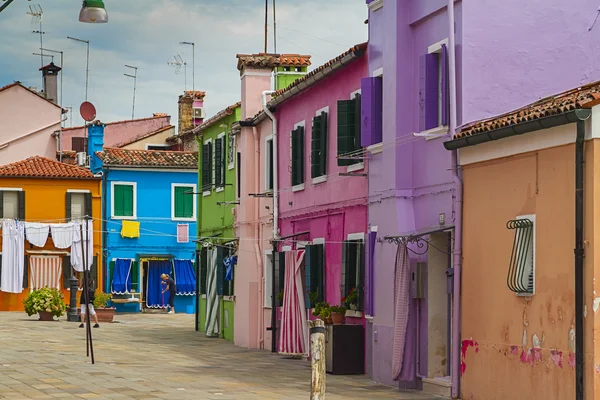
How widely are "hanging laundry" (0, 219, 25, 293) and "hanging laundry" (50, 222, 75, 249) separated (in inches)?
51.3

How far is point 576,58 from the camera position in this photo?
1795 cm

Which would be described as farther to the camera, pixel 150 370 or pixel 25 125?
pixel 25 125

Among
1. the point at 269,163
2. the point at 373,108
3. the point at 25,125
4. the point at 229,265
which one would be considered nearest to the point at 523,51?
the point at 373,108

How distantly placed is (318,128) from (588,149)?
11425 mm

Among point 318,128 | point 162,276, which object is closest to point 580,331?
point 318,128

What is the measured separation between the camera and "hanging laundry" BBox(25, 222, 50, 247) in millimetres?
48344

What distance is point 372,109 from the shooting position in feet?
66.6

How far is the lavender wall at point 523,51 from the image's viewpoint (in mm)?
17188

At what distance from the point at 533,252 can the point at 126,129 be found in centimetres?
4707

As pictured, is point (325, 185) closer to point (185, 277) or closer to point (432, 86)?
point (432, 86)

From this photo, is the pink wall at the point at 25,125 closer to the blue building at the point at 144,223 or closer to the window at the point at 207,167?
the blue building at the point at 144,223

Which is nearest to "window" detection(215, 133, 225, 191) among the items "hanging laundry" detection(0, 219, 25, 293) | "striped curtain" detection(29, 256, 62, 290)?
"hanging laundry" detection(0, 219, 25, 293)

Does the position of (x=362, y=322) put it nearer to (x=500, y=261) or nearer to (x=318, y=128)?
(x=318, y=128)

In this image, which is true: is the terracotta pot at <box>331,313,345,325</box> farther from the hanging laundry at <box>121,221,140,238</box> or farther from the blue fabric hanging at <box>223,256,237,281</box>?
the hanging laundry at <box>121,221,140,238</box>
